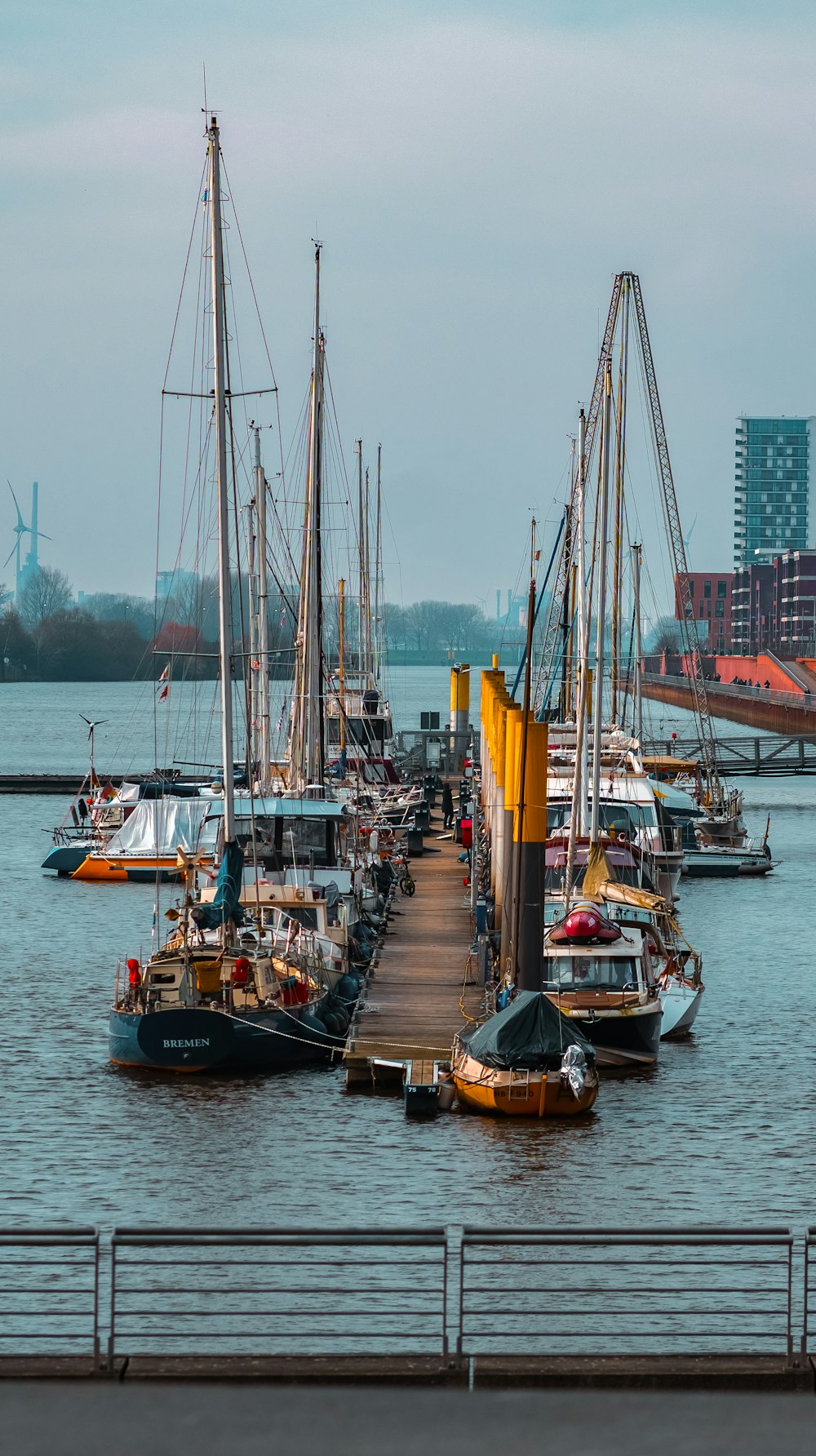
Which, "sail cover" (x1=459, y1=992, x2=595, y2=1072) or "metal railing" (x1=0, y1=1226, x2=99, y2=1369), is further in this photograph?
"sail cover" (x1=459, y1=992, x2=595, y2=1072)

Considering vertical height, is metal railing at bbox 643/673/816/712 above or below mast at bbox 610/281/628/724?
below

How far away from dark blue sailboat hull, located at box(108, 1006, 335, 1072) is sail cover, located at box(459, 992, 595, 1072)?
15.4ft

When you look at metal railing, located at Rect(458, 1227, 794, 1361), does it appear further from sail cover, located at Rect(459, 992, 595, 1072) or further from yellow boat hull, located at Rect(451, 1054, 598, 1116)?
sail cover, located at Rect(459, 992, 595, 1072)

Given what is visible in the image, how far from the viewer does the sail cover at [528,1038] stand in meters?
28.8

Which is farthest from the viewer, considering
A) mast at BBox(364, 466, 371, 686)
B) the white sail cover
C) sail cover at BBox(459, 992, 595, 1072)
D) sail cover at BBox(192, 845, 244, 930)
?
mast at BBox(364, 466, 371, 686)

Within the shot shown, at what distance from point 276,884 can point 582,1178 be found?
14397 millimetres

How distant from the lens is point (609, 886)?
3962 cm

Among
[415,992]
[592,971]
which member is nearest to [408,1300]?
[592,971]

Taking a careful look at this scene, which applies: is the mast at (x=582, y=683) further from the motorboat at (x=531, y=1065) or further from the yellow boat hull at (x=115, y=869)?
the yellow boat hull at (x=115, y=869)

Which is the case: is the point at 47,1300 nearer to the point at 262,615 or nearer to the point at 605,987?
the point at 605,987

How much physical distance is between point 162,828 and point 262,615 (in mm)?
9995

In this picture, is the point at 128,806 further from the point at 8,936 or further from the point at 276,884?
the point at 276,884

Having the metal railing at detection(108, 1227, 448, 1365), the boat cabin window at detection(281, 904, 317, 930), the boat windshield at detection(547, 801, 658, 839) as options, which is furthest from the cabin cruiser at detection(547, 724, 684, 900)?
the metal railing at detection(108, 1227, 448, 1365)

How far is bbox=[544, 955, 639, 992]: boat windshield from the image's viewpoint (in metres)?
33.8
